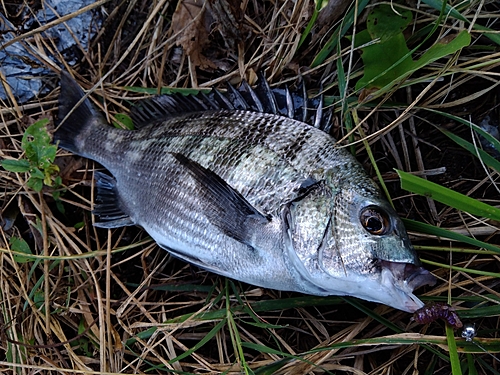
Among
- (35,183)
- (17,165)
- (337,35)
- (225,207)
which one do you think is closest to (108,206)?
(35,183)

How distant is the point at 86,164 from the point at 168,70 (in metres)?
0.73

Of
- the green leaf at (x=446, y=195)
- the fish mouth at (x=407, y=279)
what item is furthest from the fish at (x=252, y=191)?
the green leaf at (x=446, y=195)

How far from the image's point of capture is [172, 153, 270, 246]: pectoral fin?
1814mm

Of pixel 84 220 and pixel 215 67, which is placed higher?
pixel 215 67

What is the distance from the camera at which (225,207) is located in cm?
188

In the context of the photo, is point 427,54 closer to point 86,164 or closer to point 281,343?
point 281,343

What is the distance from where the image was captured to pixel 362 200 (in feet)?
5.60

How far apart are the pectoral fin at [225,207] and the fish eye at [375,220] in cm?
40

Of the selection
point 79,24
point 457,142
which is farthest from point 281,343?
point 79,24

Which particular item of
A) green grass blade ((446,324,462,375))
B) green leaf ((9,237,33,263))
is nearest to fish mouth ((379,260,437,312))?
green grass blade ((446,324,462,375))

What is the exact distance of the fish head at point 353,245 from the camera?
1549mm

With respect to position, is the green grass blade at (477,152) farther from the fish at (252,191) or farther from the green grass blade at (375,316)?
the green grass blade at (375,316)

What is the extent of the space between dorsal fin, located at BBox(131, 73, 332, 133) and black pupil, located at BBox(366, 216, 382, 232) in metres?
0.55

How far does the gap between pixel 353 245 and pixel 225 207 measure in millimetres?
576
